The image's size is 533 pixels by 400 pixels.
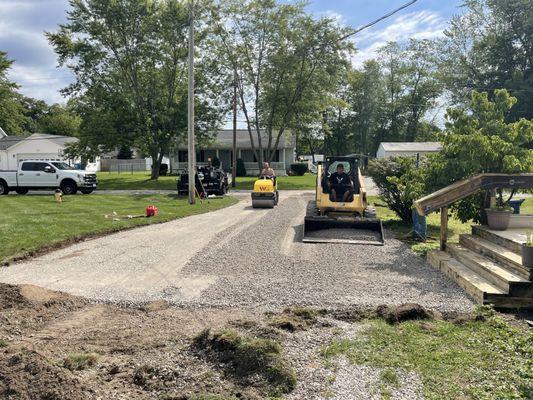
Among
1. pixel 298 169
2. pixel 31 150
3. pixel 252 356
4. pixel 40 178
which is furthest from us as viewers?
pixel 298 169

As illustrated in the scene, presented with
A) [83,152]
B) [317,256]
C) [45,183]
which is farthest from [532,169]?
[83,152]

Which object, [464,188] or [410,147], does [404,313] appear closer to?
[464,188]

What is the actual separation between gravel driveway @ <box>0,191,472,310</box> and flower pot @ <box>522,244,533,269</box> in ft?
2.97

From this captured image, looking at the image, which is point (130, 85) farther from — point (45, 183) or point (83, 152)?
point (45, 183)

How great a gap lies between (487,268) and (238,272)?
12.8 ft

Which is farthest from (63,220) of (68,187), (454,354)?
(68,187)

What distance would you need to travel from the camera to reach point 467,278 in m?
6.81

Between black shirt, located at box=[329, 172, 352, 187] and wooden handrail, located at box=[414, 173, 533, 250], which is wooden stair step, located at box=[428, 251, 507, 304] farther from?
black shirt, located at box=[329, 172, 352, 187]

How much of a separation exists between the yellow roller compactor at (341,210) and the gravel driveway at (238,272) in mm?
483

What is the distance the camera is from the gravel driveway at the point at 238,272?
624 centimetres

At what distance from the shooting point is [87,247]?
396 inches

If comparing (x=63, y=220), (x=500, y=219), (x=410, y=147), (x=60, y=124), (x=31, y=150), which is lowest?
(x=63, y=220)

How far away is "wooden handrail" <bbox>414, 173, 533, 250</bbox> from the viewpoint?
8500 mm

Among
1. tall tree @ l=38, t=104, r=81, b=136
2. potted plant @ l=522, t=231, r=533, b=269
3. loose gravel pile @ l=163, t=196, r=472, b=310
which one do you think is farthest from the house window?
potted plant @ l=522, t=231, r=533, b=269
